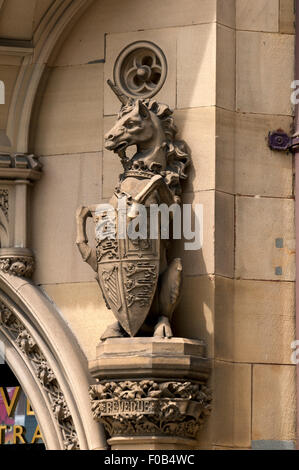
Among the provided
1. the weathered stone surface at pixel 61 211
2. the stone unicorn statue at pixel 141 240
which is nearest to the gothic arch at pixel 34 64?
the weathered stone surface at pixel 61 211

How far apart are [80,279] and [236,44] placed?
5.66 feet

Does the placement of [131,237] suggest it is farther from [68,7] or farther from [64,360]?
[68,7]

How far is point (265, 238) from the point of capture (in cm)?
1005

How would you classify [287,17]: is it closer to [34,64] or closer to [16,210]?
[34,64]

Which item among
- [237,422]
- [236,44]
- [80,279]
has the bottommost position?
[237,422]

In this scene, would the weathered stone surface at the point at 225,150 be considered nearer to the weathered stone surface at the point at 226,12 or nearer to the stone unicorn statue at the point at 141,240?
the stone unicorn statue at the point at 141,240

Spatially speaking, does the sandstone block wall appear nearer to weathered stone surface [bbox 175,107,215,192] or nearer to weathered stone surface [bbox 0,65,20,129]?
weathered stone surface [bbox 175,107,215,192]

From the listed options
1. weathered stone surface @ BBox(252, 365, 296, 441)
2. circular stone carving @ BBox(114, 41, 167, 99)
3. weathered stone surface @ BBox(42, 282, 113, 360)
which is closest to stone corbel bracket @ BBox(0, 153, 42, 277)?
weathered stone surface @ BBox(42, 282, 113, 360)

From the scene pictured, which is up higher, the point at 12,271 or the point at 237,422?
the point at 12,271

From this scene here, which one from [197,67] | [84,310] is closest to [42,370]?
[84,310]

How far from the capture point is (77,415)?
33.1 feet

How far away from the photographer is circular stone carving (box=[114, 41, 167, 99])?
33.6ft

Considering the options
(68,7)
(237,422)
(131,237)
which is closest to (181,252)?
(131,237)

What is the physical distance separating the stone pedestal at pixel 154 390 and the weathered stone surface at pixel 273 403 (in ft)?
1.10
